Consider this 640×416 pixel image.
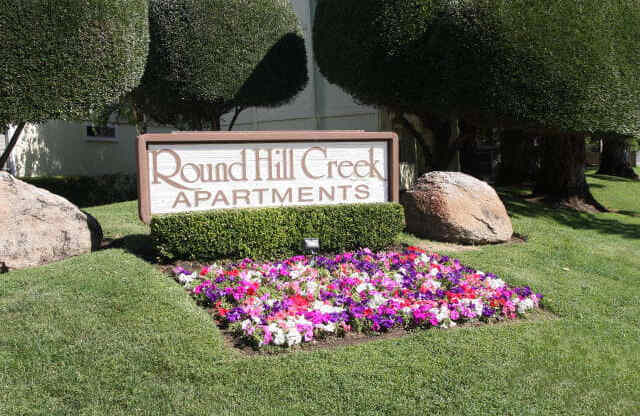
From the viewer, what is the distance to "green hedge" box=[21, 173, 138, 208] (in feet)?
39.0

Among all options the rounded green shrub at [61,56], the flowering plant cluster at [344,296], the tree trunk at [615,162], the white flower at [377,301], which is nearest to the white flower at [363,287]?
the flowering plant cluster at [344,296]

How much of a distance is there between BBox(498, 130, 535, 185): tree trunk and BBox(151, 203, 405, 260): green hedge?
10168mm

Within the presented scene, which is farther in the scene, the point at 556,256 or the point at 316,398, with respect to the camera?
the point at 556,256

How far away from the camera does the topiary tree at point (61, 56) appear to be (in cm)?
723

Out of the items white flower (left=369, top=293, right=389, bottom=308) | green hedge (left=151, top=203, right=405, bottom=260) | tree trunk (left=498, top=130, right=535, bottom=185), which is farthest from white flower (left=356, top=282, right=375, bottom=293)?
tree trunk (left=498, top=130, right=535, bottom=185)

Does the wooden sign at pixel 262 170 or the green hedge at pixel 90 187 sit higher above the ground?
the wooden sign at pixel 262 170

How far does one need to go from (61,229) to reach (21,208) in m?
0.46

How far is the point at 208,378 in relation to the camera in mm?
3350

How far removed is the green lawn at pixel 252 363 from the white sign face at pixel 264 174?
1.03 metres

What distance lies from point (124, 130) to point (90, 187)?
491cm

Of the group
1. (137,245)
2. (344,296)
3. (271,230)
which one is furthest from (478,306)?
(137,245)

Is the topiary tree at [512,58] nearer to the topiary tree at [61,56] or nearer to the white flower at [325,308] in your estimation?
the topiary tree at [61,56]

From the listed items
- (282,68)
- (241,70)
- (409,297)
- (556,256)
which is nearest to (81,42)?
(241,70)

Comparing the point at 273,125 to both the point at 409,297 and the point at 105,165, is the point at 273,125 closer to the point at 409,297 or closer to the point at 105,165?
the point at 105,165
